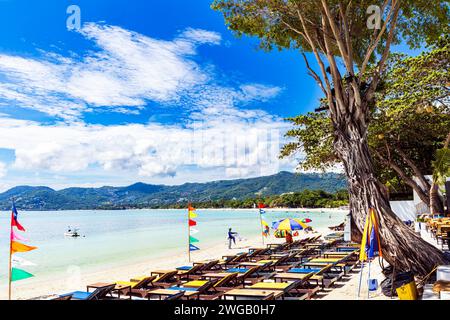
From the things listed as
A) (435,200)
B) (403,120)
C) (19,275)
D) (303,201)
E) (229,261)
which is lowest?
(303,201)

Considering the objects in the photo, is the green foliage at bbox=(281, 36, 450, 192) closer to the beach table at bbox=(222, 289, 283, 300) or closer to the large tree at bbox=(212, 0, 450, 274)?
the large tree at bbox=(212, 0, 450, 274)

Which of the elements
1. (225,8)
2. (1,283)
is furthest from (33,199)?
(225,8)

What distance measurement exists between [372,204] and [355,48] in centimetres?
504

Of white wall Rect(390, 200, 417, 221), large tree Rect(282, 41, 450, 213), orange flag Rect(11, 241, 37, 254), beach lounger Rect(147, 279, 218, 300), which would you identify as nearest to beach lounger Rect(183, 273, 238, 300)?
beach lounger Rect(147, 279, 218, 300)

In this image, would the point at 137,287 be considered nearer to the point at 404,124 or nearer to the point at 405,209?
the point at 404,124

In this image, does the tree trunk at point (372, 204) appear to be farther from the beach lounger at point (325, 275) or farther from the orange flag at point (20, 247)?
the orange flag at point (20, 247)

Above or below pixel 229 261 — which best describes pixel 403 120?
above

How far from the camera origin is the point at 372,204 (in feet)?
27.7

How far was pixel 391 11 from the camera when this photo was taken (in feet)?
30.0

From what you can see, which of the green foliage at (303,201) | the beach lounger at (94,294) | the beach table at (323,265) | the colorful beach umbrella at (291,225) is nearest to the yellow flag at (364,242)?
the beach table at (323,265)

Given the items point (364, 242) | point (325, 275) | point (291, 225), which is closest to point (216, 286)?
point (325, 275)

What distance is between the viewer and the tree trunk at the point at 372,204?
8.01 metres
